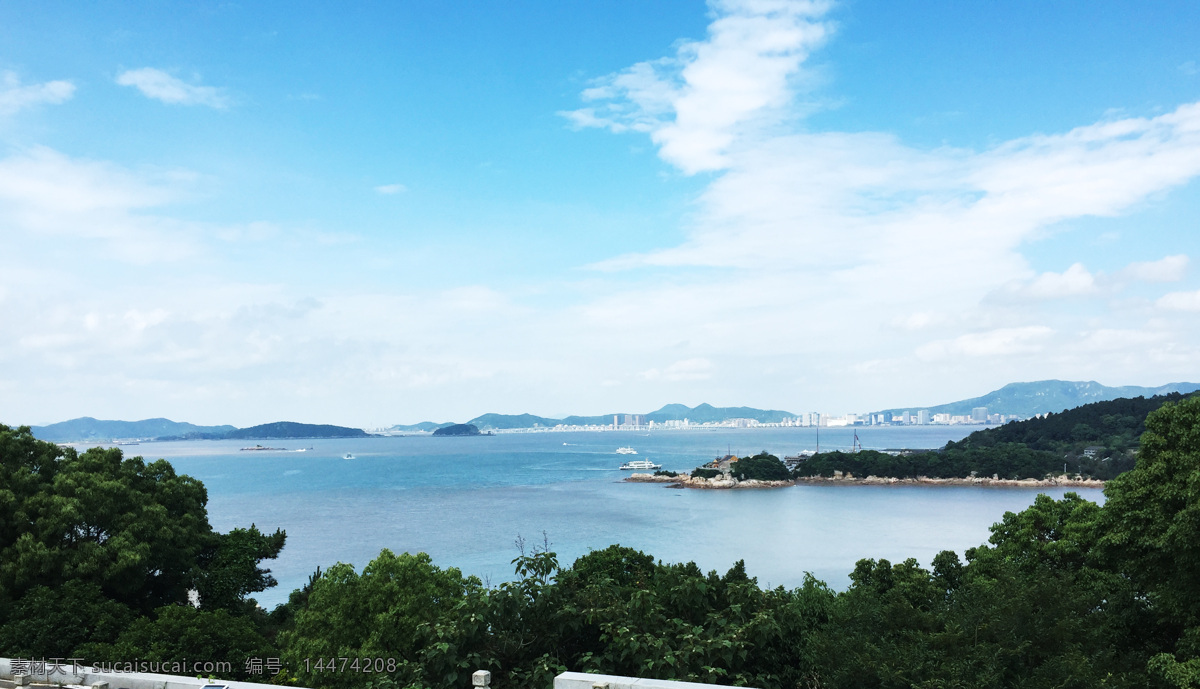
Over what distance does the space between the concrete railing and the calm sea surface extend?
88.3ft

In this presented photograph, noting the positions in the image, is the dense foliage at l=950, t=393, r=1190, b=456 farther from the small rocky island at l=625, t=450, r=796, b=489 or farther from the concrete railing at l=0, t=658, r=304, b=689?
the concrete railing at l=0, t=658, r=304, b=689

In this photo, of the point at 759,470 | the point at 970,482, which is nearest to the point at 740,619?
the point at 759,470

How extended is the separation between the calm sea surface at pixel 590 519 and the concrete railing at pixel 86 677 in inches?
1060

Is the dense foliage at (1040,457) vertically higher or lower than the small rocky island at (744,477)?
higher

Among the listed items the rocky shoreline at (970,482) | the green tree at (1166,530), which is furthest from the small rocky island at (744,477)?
the green tree at (1166,530)

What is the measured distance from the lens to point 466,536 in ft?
145

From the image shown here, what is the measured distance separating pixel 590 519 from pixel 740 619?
4586 cm

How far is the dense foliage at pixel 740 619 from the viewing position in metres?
6.22

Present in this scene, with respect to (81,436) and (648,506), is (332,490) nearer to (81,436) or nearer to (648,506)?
(648,506)

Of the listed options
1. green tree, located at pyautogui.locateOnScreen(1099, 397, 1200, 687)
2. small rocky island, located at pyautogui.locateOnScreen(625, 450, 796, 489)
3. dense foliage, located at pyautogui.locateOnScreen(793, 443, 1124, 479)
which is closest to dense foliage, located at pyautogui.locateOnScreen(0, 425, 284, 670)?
green tree, located at pyautogui.locateOnScreen(1099, 397, 1200, 687)

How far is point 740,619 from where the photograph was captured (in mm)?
7473

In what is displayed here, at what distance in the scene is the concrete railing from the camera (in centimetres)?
551

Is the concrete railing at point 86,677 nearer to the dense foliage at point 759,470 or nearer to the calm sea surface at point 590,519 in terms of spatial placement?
the calm sea surface at point 590,519

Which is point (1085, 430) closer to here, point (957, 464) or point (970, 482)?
point (957, 464)
